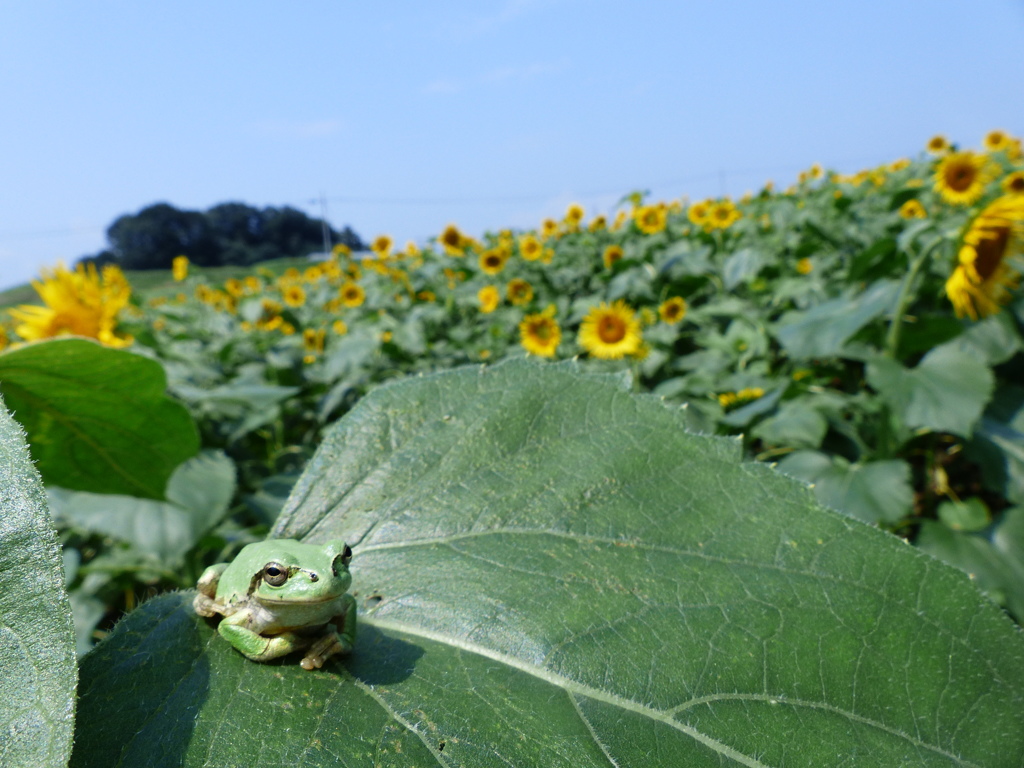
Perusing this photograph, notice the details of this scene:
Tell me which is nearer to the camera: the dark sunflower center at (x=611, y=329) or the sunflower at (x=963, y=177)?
the dark sunflower center at (x=611, y=329)

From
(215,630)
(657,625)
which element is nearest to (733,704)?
(657,625)

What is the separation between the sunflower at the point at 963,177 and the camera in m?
5.30

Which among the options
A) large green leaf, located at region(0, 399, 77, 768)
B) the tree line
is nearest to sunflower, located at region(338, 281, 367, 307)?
large green leaf, located at region(0, 399, 77, 768)

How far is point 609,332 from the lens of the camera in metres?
4.57

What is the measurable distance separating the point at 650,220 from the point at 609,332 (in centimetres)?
326

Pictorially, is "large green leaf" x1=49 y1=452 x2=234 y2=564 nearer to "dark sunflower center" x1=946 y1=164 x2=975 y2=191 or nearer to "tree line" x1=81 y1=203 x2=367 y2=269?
"dark sunflower center" x1=946 y1=164 x2=975 y2=191

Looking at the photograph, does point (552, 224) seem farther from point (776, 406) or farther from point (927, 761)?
point (927, 761)

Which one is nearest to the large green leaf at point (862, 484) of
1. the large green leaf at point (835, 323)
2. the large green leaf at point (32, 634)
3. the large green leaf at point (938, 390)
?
the large green leaf at point (938, 390)

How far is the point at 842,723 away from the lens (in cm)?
64

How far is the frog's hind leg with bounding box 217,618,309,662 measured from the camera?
24.5 inches

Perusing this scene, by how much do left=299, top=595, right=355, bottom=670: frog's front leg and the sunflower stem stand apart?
282 centimetres

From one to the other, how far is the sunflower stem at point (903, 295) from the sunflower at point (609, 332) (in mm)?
1622

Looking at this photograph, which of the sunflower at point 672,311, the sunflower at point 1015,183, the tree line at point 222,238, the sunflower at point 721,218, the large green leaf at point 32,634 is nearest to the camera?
the large green leaf at point 32,634

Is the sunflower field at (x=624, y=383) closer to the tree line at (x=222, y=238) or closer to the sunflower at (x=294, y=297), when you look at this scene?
the sunflower at (x=294, y=297)
